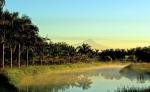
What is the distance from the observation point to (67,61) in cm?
11625

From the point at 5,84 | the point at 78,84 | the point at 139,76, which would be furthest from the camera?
the point at 139,76

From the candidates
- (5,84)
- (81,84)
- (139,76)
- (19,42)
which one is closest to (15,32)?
(19,42)

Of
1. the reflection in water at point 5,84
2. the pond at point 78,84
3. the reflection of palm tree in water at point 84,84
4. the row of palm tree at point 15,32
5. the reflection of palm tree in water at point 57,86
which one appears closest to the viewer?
the reflection in water at point 5,84

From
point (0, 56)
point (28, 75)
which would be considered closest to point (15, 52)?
point (0, 56)

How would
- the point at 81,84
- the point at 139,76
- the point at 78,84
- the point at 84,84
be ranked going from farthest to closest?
the point at 139,76
the point at 81,84
the point at 78,84
the point at 84,84

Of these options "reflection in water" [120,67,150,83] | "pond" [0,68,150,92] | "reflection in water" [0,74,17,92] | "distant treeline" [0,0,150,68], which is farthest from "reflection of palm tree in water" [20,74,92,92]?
"distant treeline" [0,0,150,68]

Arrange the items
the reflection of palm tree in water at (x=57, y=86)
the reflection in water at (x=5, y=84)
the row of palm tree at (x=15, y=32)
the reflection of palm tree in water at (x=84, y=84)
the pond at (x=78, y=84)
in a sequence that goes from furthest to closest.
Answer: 1. the row of palm tree at (x=15, y=32)
2. the reflection of palm tree in water at (x=84, y=84)
3. the pond at (x=78, y=84)
4. the reflection of palm tree in water at (x=57, y=86)
5. the reflection in water at (x=5, y=84)

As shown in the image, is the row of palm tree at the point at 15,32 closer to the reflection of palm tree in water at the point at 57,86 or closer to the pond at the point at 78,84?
the pond at the point at 78,84

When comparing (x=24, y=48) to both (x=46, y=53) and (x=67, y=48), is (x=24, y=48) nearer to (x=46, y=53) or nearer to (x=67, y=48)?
(x=46, y=53)

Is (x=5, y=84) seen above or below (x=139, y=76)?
above

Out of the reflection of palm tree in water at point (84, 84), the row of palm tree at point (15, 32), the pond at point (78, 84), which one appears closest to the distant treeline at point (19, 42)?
the row of palm tree at point (15, 32)

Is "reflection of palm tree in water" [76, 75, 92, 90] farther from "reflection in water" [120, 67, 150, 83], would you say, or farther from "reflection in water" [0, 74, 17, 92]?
"reflection in water" [0, 74, 17, 92]

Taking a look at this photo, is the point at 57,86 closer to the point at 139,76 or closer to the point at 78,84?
the point at 78,84

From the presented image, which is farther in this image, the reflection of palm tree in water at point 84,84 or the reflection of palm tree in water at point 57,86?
the reflection of palm tree in water at point 84,84
